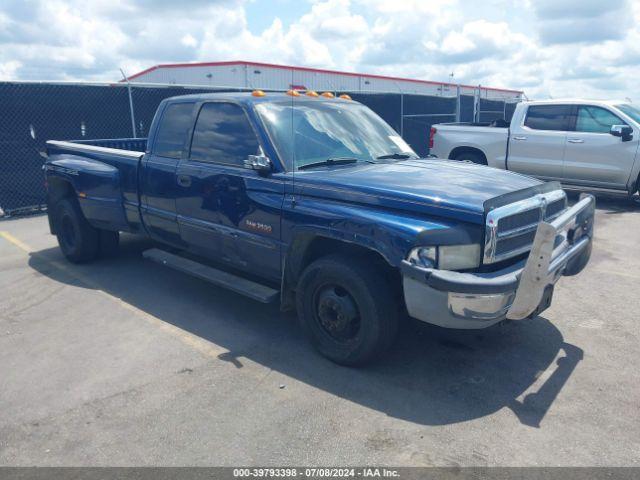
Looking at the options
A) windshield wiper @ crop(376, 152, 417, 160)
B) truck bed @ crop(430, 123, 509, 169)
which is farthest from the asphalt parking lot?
truck bed @ crop(430, 123, 509, 169)

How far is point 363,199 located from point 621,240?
17.3ft

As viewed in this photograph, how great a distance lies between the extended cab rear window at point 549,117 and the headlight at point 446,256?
7.68 m

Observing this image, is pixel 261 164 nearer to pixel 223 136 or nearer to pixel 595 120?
pixel 223 136

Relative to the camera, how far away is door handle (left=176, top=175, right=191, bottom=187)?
4.70 meters

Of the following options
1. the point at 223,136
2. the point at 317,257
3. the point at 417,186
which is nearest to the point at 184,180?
the point at 223,136

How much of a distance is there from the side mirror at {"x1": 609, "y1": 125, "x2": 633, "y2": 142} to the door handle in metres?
7.60

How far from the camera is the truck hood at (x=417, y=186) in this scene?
3307 millimetres

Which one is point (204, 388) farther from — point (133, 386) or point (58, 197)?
point (58, 197)

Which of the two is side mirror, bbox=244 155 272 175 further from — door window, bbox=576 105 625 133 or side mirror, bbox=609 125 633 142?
door window, bbox=576 105 625 133

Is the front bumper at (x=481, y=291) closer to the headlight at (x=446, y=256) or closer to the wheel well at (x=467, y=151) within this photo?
the headlight at (x=446, y=256)

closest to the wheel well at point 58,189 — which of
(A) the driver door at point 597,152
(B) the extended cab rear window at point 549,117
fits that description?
(B) the extended cab rear window at point 549,117

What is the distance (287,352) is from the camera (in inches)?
159

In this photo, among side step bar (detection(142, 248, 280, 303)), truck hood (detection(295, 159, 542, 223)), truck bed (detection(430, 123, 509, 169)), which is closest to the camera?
truck hood (detection(295, 159, 542, 223))

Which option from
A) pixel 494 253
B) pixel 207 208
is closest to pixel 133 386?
pixel 207 208
